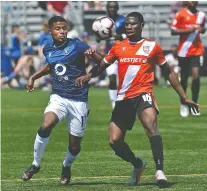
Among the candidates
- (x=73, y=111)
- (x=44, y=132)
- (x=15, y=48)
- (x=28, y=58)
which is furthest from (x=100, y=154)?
(x=15, y=48)

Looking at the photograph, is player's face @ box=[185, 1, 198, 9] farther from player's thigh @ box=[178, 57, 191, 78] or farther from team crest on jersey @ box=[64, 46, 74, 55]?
team crest on jersey @ box=[64, 46, 74, 55]

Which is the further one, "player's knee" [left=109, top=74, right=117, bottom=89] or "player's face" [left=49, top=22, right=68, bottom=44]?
"player's knee" [left=109, top=74, right=117, bottom=89]

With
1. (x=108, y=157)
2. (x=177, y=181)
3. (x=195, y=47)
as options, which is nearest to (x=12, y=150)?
(x=108, y=157)

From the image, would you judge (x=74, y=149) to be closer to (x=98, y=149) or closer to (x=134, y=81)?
(x=134, y=81)

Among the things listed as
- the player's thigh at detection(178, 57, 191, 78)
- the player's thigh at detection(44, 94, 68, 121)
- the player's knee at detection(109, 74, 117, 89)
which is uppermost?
the player's thigh at detection(44, 94, 68, 121)

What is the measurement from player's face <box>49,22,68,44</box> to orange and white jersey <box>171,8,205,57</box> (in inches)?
339

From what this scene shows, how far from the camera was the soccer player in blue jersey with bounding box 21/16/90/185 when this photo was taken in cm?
1115

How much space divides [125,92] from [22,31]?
89.9ft

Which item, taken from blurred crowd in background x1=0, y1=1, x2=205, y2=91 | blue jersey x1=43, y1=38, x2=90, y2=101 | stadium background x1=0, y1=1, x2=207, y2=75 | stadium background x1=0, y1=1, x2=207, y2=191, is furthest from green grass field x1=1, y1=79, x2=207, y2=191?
stadium background x1=0, y1=1, x2=207, y2=75

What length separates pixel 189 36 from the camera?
1997 centimetres

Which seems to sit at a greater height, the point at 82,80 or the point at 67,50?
the point at 67,50

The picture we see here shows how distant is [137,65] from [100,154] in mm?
3367

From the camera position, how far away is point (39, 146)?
36.4ft

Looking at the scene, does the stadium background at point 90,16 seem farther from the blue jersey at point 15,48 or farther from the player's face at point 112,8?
the player's face at point 112,8
